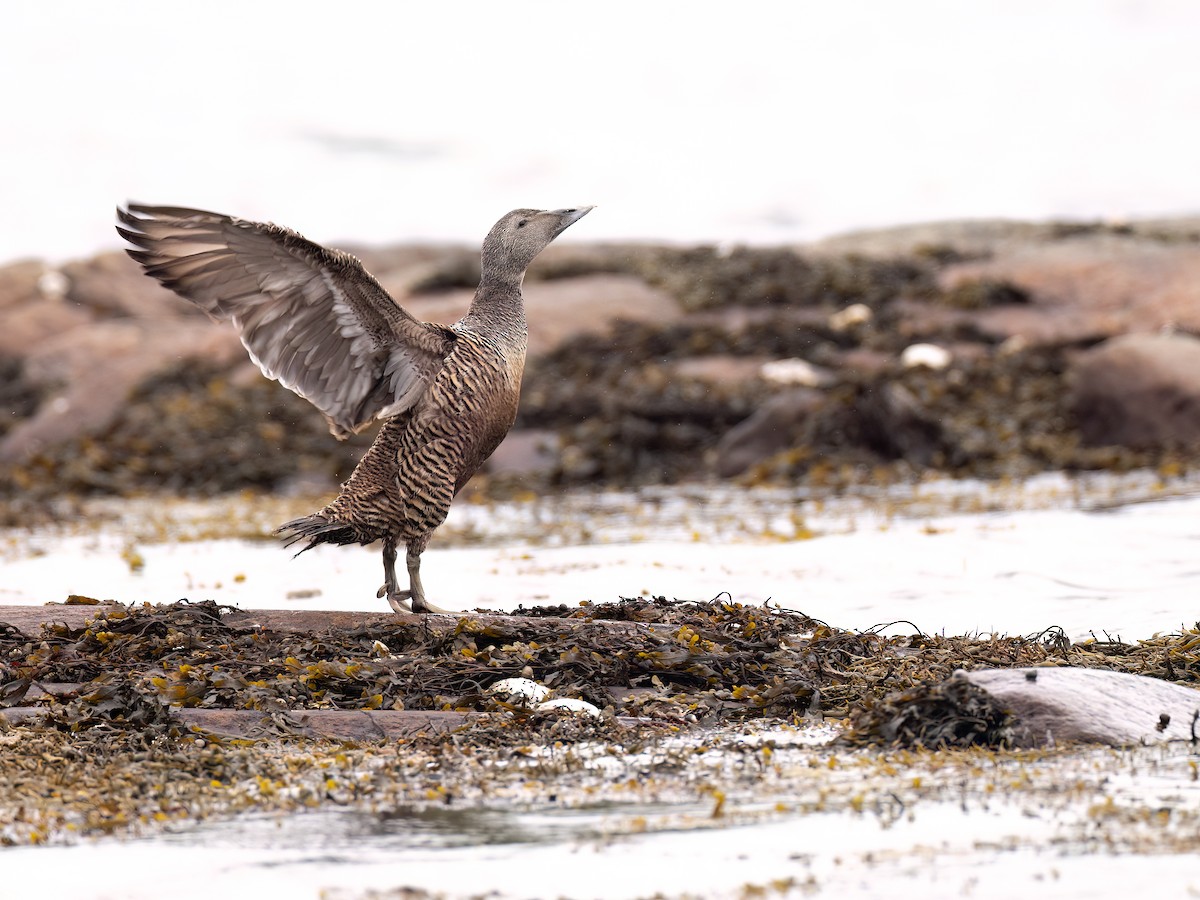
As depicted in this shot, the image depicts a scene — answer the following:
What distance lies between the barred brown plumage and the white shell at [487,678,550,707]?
4.32 ft

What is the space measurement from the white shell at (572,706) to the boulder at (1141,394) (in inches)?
444

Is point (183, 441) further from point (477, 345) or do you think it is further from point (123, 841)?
point (123, 841)

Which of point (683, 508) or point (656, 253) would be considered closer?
point (683, 508)

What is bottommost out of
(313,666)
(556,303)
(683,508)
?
(313,666)

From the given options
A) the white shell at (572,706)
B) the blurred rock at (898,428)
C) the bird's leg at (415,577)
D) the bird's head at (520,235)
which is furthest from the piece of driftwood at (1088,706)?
the blurred rock at (898,428)

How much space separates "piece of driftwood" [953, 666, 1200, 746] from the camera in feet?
16.0

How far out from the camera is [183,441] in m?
17.9

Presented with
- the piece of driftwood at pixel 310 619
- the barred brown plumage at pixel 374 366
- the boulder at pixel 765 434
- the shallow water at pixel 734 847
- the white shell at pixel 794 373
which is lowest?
the shallow water at pixel 734 847

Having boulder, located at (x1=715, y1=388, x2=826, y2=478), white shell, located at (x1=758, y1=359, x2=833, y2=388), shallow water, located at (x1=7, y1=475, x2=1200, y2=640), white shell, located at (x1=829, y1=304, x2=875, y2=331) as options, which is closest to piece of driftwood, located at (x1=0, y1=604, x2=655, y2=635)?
shallow water, located at (x1=7, y1=475, x2=1200, y2=640)

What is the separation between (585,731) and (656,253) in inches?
827

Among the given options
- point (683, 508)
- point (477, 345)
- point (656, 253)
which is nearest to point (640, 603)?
point (477, 345)

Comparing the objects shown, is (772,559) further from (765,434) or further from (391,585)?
(765,434)

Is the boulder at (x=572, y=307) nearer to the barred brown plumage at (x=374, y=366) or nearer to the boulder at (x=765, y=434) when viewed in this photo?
the boulder at (x=765, y=434)

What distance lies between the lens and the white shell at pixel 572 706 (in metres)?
5.45
